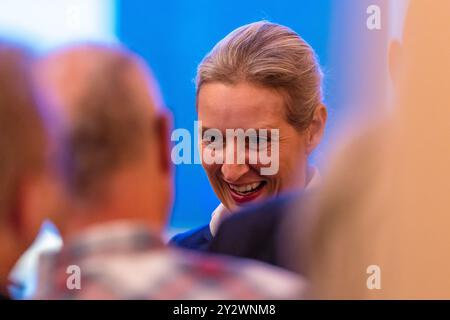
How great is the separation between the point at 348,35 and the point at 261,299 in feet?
4.03

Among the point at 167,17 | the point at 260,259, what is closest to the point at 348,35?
the point at 167,17

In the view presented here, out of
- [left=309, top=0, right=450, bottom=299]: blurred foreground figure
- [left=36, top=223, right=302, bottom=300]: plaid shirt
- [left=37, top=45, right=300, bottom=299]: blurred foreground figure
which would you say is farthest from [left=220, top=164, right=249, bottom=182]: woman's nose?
[left=36, top=223, right=302, bottom=300]: plaid shirt

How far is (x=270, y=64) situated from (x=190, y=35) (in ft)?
0.79

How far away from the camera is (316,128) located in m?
2.00

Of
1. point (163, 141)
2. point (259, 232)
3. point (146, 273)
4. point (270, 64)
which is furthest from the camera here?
point (270, 64)

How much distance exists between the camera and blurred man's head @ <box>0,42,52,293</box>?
105 cm

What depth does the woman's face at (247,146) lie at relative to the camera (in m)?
1.95

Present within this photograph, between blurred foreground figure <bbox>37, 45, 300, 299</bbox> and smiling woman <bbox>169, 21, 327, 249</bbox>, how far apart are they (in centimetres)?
86

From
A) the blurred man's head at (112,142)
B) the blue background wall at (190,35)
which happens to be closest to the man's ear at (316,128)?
Answer: the blue background wall at (190,35)

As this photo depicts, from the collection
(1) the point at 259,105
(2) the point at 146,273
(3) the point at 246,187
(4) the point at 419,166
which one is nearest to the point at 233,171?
(3) the point at 246,187

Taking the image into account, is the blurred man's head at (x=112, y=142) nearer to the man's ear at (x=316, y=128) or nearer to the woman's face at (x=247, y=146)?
the woman's face at (x=247, y=146)

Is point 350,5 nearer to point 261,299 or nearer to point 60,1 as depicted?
point 60,1

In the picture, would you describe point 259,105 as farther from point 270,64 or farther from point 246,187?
point 246,187

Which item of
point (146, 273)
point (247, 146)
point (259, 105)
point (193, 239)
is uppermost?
point (259, 105)
